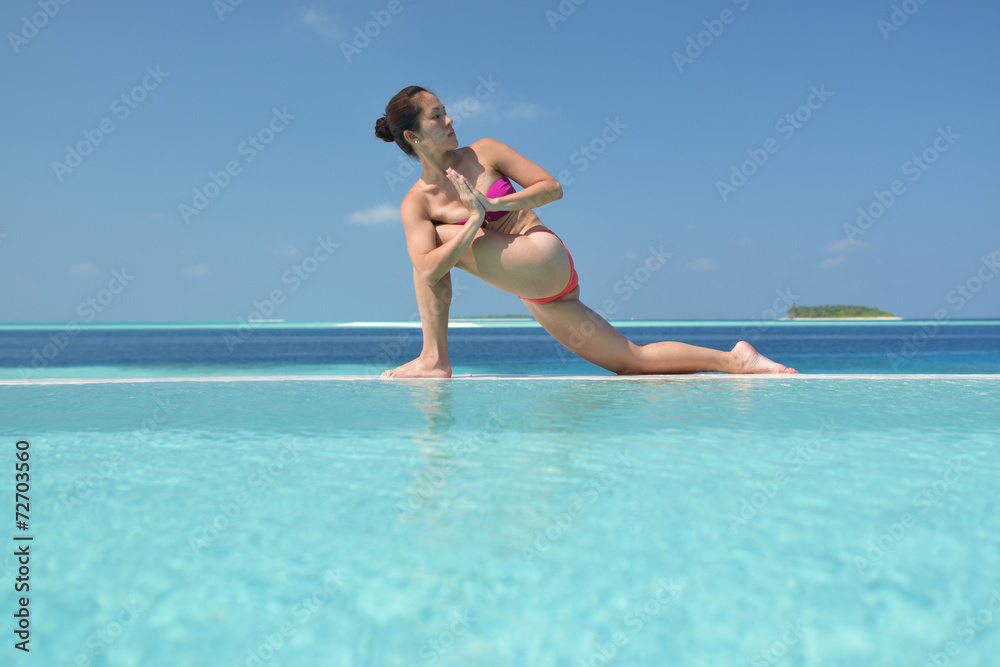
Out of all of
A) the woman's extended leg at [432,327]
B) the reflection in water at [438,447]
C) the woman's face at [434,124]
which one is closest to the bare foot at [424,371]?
the woman's extended leg at [432,327]

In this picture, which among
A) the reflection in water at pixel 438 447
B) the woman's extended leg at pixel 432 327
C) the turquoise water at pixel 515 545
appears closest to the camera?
the turquoise water at pixel 515 545

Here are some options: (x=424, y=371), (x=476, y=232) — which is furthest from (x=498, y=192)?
(x=424, y=371)

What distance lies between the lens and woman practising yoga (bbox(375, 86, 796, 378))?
15.2 feet

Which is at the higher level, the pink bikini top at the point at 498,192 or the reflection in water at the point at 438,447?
the pink bikini top at the point at 498,192

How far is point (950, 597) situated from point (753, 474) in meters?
0.79

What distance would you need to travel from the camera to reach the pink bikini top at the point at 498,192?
15.7 feet

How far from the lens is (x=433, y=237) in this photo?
4785 millimetres

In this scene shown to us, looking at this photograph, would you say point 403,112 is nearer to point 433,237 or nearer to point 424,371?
point 433,237

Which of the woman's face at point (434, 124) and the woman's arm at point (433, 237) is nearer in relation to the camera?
the woman's arm at point (433, 237)

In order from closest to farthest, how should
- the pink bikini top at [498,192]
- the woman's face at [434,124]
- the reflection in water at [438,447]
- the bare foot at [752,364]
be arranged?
the reflection in water at [438,447] < the woman's face at [434,124] < the pink bikini top at [498,192] < the bare foot at [752,364]

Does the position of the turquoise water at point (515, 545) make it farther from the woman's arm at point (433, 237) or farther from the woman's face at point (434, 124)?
the woman's face at point (434, 124)

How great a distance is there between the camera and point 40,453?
8.53 feet

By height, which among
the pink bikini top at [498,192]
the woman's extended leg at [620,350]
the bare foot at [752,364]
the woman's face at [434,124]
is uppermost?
the woman's face at [434,124]

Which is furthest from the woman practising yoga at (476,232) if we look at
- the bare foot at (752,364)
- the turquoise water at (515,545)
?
the turquoise water at (515,545)
